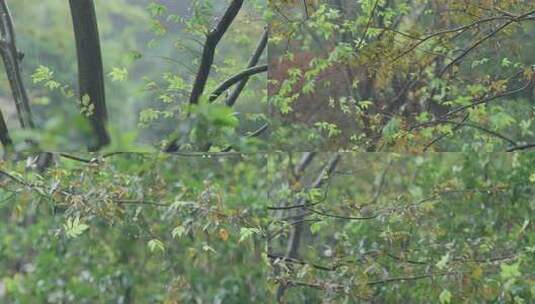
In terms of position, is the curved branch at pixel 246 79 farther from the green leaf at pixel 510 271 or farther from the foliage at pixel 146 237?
the green leaf at pixel 510 271

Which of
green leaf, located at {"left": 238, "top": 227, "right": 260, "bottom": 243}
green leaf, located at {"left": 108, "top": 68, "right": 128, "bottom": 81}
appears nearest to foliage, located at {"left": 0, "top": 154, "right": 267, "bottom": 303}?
green leaf, located at {"left": 238, "top": 227, "right": 260, "bottom": 243}

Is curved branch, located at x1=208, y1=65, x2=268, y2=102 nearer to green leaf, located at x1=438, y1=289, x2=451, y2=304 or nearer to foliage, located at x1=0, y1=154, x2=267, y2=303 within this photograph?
foliage, located at x1=0, y1=154, x2=267, y2=303

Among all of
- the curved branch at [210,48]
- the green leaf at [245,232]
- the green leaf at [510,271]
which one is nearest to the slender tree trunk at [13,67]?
the curved branch at [210,48]

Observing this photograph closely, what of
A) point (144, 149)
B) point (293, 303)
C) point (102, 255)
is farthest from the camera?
point (102, 255)

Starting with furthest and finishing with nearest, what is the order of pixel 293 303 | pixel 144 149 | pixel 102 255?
1. pixel 102 255
2. pixel 293 303
3. pixel 144 149

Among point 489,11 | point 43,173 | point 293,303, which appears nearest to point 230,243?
point 293,303

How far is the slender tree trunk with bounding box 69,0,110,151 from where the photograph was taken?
3.03 m

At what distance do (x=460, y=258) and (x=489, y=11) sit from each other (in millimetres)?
1040

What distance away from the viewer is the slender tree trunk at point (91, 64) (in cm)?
303

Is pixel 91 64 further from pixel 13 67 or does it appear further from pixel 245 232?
pixel 245 232

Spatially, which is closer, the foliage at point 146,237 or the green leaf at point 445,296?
the foliage at point 146,237

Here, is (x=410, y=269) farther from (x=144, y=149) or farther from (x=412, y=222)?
(x=144, y=149)

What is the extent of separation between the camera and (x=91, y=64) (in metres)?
3.05

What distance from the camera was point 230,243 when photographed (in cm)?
346
